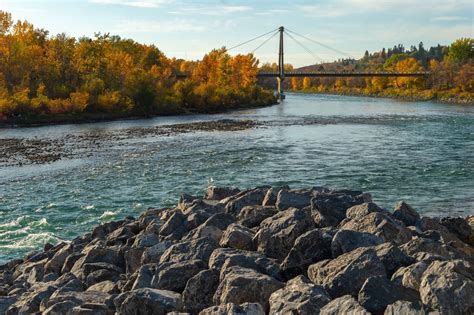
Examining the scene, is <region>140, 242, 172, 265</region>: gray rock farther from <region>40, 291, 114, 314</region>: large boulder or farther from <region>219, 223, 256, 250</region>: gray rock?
<region>40, 291, 114, 314</region>: large boulder

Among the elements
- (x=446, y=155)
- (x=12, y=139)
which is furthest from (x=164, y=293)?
(x=12, y=139)

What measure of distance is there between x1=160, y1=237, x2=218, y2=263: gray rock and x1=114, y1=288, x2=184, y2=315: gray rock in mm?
1978

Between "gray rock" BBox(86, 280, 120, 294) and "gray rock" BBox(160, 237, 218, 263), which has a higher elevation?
"gray rock" BBox(160, 237, 218, 263)

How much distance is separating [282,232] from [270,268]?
1398 millimetres

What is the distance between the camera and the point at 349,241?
11438 millimetres

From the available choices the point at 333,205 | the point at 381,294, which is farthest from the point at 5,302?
the point at 333,205

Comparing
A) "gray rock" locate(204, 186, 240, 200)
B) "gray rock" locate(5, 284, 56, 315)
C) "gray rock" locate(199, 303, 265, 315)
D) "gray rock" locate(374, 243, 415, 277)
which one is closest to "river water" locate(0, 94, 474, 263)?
"gray rock" locate(204, 186, 240, 200)

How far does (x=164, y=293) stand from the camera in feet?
34.3

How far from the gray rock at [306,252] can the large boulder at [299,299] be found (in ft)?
3.63

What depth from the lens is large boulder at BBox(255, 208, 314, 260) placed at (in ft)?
40.0

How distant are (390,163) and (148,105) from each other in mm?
60236

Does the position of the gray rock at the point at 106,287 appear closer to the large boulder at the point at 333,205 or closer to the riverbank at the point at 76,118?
the large boulder at the point at 333,205

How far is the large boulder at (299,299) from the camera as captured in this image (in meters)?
9.03

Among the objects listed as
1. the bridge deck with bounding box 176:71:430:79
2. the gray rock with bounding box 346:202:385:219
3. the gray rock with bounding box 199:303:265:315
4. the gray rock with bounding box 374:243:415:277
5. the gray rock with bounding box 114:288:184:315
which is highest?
the bridge deck with bounding box 176:71:430:79
